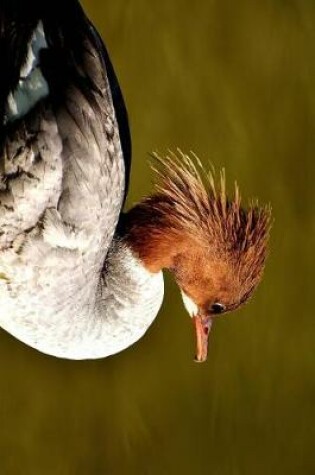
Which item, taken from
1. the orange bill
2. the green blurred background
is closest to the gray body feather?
the orange bill

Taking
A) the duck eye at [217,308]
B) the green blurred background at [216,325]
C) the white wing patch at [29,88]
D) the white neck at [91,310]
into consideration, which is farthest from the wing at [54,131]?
the green blurred background at [216,325]

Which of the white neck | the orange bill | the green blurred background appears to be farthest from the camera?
the green blurred background

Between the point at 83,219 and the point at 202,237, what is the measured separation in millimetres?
199

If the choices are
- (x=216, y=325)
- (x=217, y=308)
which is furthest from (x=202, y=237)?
(x=216, y=325)

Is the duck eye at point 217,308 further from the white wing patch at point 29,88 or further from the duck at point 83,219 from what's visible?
the white wing patch at point 29,88

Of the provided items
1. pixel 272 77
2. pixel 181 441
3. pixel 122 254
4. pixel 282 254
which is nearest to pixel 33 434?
pixel 181 441

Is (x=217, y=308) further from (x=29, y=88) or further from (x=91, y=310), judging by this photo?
(x=29, y=88)

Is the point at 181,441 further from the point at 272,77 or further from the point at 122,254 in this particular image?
the point at 272,77

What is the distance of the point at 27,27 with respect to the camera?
1.07m

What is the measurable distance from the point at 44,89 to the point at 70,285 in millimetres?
265

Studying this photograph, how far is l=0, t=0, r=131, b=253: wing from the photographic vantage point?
1033mm

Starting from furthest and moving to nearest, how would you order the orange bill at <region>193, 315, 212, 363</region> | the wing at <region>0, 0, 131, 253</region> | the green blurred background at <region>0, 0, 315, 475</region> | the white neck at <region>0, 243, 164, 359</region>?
the green blurred background at <region>0, 0, 315, 475</region> < the orange bill at <region>193, 315, 212, 363</region> < the white neck at <region>0, 243, 164, 359</region> < the wing at <region>0, 0, 131, 253</region>

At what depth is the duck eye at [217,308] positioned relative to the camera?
124cm

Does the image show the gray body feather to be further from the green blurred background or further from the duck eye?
the green blurred background
